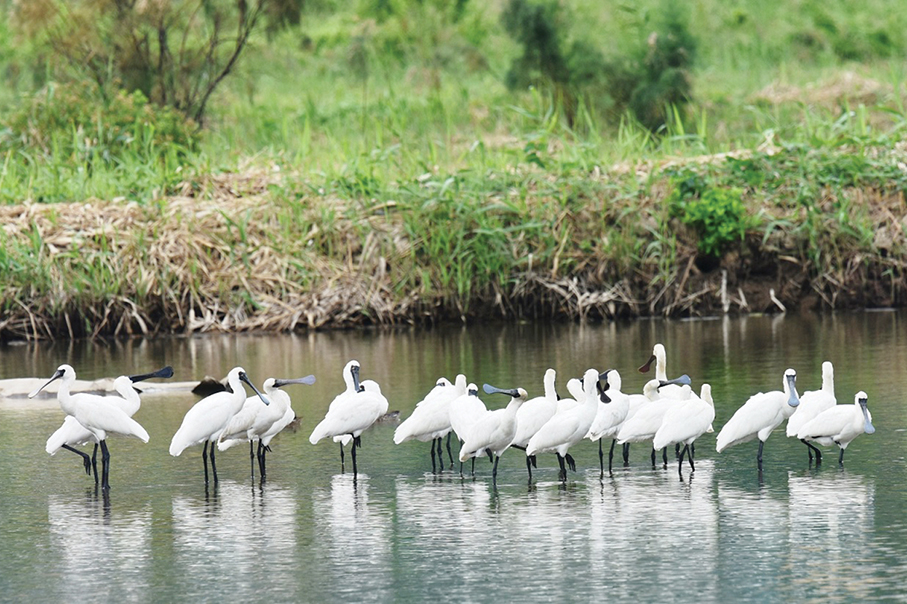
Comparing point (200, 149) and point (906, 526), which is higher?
point (200, 149)

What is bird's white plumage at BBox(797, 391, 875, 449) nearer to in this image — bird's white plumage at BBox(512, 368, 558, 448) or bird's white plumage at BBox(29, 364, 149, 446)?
bird's white plumage at BBox(512, 368, 558, 448)

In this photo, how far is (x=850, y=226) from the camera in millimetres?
22484

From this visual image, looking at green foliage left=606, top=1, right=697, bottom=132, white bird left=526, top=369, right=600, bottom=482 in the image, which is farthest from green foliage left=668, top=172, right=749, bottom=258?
white bird left=526, top=369, right=600, bottom=482

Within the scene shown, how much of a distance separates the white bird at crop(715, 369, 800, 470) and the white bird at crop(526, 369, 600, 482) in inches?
36.8

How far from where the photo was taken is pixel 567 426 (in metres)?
10.2

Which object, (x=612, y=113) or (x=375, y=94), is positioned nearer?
(x=612, y=113)

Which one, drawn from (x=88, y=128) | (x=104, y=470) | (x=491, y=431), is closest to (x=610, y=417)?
(x=491, y=431)

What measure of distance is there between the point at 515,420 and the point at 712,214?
42.9ft

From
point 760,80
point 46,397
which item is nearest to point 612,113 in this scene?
point 760,80

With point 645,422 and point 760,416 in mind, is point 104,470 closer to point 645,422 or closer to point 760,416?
point 645,422

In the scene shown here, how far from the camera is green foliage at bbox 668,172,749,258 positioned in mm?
22594

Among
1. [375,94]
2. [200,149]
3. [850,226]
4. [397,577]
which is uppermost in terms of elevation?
[375,94]

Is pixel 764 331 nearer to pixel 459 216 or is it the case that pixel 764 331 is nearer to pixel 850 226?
pixel 850 226

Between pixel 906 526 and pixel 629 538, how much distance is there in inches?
60.8
